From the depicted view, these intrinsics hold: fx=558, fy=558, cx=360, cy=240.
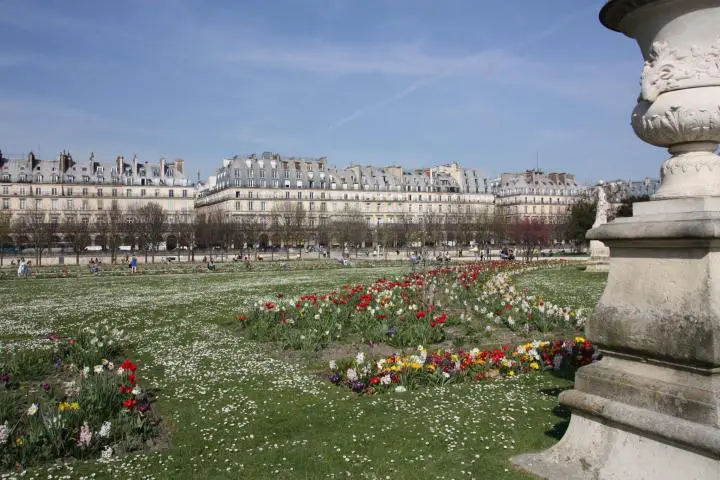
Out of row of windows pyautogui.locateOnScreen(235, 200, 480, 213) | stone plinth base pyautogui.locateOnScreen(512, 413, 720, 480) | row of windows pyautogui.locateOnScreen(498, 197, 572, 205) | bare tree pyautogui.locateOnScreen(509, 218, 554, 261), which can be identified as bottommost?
stone plinth base pyautogui.locateOnScreen(512, 413, 720, 480)

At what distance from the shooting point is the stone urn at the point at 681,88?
13.1 feet

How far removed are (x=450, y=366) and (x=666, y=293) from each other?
15.2ft

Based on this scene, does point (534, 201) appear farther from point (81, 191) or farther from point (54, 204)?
point (54, 204)

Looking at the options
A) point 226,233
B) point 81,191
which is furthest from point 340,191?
point 81,191

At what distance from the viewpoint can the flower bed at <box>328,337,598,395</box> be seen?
7895 millimetres

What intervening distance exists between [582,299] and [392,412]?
42.7ft

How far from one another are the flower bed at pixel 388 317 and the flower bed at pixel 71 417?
4258mm

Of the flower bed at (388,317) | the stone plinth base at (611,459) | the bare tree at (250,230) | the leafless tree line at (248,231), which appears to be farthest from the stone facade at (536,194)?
the stone plinth base at (611,459)

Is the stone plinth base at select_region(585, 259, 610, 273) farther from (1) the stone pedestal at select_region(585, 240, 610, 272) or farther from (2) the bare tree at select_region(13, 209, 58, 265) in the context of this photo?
(2) the bare tree at select_region(13, 209, 58, 265)

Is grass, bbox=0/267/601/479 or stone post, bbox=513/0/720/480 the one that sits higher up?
stone post, bbox=513/0/720/480

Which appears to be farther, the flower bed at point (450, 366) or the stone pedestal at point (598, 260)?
the stone pedestal at point (598, 260)

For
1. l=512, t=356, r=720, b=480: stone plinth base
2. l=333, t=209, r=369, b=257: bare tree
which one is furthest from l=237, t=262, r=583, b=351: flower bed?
l=333, t=209, r=369, b=257: bare tree

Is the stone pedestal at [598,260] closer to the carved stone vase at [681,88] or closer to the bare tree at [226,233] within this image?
the carved stone vase at [681,88]

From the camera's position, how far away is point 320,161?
10519 centimetres
